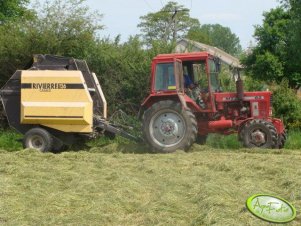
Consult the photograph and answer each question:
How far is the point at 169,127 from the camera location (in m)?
12.0

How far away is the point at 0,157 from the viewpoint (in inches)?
411

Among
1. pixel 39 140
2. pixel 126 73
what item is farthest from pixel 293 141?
pixel 39 140

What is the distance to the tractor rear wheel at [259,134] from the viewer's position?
11453mm

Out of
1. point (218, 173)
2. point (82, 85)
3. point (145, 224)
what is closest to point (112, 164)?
point (218, 173)

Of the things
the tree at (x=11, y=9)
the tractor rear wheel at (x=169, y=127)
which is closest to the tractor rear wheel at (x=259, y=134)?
the tractor rear wheel at (x=169, y=127)

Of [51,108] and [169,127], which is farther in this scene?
[51,108]

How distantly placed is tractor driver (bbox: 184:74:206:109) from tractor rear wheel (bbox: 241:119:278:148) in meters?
1.19

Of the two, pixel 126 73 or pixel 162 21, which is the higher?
pixel 162 21

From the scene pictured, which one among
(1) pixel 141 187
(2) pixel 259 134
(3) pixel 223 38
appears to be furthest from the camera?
(3) pixel 223 38

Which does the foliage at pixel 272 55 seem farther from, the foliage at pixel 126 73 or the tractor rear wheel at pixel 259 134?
the tractor rear wheel at pixel 259 134

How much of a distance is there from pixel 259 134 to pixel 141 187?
4.87 meters

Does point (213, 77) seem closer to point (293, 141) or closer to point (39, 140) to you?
point (293, 141)

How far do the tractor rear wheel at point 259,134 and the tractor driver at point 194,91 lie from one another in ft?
3.90

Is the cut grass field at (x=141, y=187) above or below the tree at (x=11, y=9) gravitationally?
below
